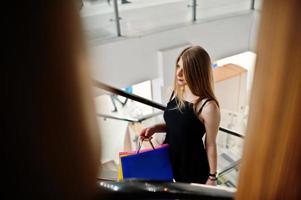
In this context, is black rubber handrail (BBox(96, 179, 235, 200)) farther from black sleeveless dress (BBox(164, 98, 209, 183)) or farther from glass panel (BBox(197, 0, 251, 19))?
glass panel (BBox(197, 0, 251, 19))

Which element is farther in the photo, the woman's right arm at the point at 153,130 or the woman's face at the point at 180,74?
the woman's right arm at the point at 153,130

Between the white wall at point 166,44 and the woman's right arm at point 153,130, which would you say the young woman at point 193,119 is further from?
the white wall at point 166,44

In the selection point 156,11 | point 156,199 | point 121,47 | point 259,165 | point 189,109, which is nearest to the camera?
point 259,165

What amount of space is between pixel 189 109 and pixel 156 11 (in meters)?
2.35

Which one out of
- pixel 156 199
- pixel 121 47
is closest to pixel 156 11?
pixel 121 47

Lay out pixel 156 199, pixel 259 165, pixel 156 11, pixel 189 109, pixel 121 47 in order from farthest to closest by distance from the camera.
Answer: pixel 156 11
pixel 121 47
pixel 189 109
pixel 156 199
pixel 259 165

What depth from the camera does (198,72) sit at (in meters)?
1.28

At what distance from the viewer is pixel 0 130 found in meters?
0.18

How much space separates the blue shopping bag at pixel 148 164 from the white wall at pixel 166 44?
3.78 ft

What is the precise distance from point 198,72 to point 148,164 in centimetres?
45

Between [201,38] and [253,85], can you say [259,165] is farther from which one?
[201,38]

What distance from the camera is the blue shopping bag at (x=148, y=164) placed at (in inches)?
50.1

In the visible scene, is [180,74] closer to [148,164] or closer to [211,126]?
[211,126]

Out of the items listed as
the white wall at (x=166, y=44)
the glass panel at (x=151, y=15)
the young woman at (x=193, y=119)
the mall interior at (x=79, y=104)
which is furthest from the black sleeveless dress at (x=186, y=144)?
the glass panel at (x=151, y=15)
